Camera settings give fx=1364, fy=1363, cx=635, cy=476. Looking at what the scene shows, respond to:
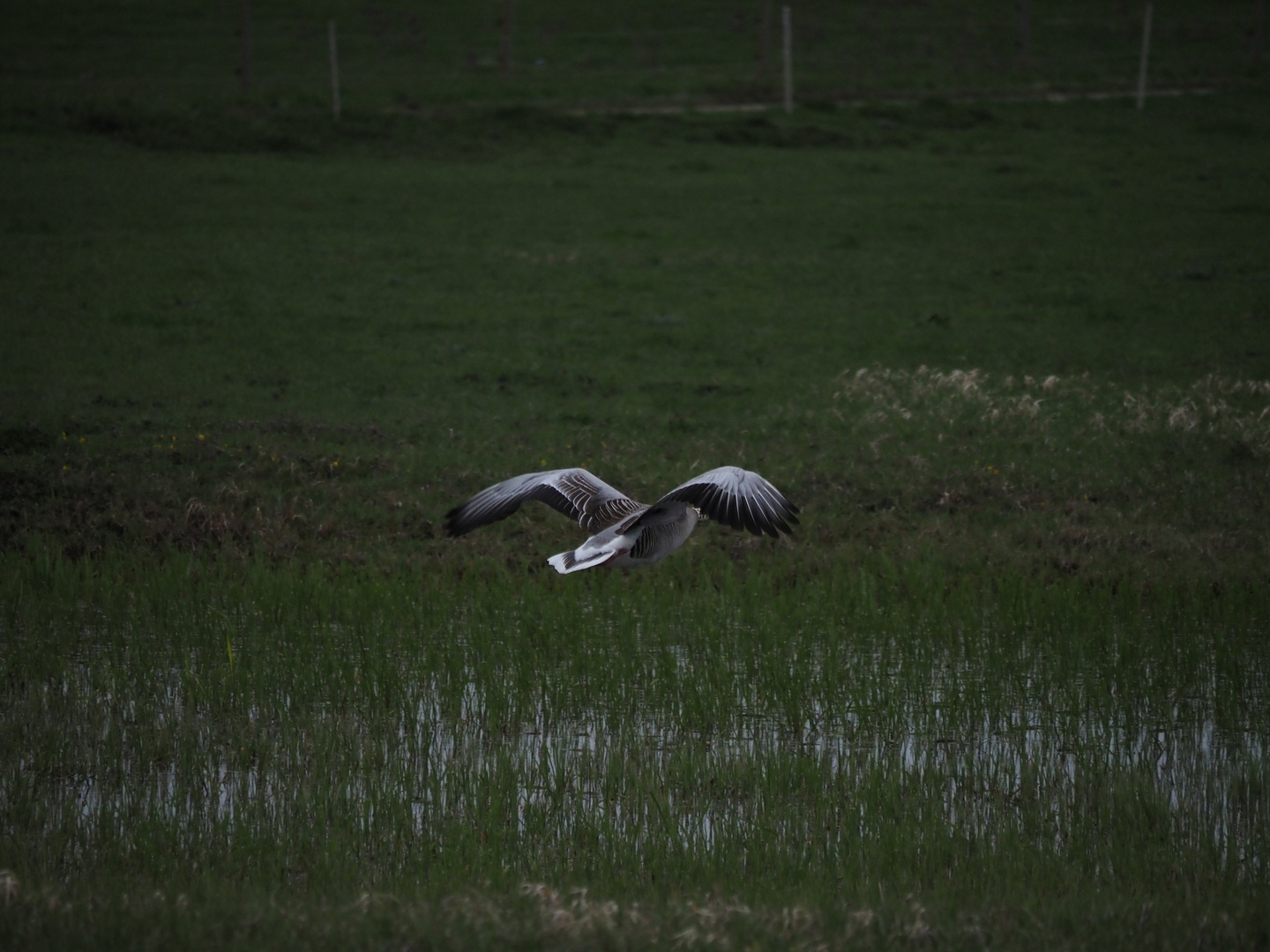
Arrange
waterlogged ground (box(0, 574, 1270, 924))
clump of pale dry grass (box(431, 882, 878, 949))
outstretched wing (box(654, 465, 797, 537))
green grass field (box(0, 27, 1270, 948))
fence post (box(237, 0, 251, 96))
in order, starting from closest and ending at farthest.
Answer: clump of pale dry grass (box(431, 882, 878, 949)) < green grass field (box(0, 27, 1270, 948)) < waterlogged ground (box(0, 574, 1270, 924)) < outstretched wing (box(654, 465, 797, 537)) < fence post (box(237, 0, 251, 96))

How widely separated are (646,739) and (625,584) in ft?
8.21

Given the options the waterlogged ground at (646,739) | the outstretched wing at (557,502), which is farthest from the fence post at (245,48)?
the outstretched wing at (557,502)

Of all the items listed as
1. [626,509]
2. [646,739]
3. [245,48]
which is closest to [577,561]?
[626,509]

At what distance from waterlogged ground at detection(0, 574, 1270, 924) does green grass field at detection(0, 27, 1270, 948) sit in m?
0.03

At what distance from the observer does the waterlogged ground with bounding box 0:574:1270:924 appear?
5.74 m

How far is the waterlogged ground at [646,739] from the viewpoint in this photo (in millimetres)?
5738

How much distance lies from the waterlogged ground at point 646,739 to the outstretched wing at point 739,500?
1.16 metres

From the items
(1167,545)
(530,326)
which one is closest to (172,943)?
(1167,545)

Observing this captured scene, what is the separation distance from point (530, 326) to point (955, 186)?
11.6 m

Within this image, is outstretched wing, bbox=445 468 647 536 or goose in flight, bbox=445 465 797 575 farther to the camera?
outstretched wing, bbox=445 468 647 536

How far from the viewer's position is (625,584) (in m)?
9.67

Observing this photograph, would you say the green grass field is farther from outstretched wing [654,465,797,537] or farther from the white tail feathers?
outstretched wing [654,465,797,537]

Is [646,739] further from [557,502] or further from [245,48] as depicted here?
[245,48]

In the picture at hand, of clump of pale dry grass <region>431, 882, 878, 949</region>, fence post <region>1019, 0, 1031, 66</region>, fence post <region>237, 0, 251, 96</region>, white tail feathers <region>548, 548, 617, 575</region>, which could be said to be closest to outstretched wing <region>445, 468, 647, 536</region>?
white tail feathers <region>548, 548, 617, 575</region>
